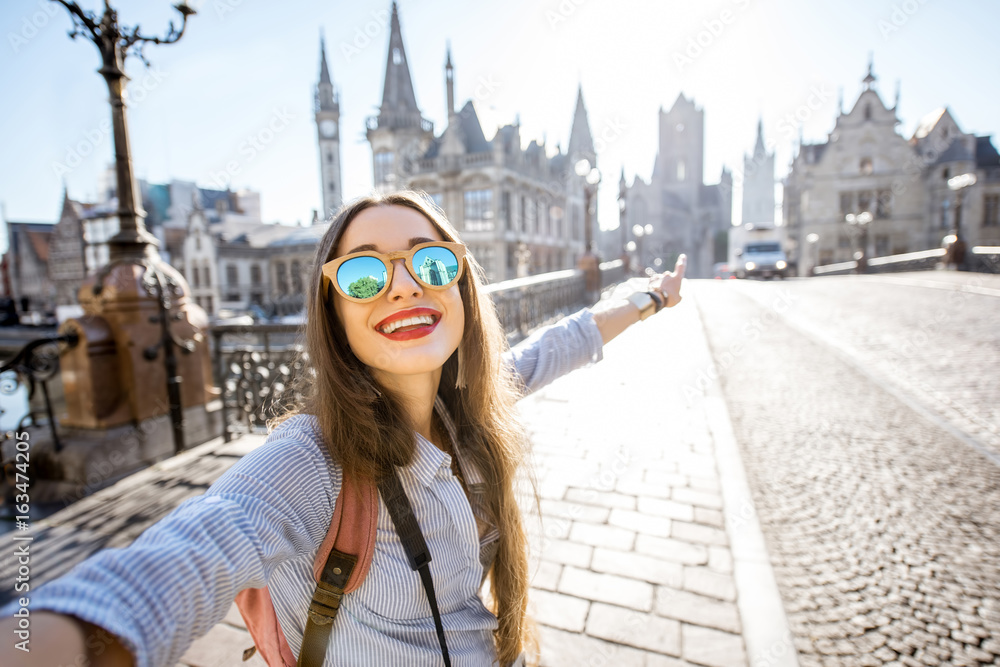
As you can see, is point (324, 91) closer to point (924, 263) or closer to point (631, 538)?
point (924, 263)

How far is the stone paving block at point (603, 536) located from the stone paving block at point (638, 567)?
0.07 m

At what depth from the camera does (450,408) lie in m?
1.59

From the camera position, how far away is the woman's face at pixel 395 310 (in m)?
1.25

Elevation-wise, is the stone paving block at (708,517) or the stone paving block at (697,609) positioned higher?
the stone paving block at (708,517)

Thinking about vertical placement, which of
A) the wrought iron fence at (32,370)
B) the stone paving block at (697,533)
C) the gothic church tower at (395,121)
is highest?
the gothic church tower at (395,121)

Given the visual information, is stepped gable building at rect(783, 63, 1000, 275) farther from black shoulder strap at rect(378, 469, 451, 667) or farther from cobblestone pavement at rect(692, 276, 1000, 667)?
black shoulder strap at rect(378, 469, 451, 667)

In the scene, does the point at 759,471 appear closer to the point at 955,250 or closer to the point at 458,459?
the point at 458,459

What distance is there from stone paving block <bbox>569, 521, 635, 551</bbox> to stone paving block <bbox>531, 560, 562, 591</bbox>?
289 millimetres

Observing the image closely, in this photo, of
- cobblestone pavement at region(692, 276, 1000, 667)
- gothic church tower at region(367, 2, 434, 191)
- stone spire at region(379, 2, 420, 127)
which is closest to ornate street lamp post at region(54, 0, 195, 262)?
cobblestone pavement at region(692, 276, 1000, 667)

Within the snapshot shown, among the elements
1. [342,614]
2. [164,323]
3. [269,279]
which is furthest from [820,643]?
[269,279]

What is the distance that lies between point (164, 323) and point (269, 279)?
4722cm

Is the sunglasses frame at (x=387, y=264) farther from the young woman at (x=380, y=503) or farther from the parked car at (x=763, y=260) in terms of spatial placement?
the parked car at (x=763, y=260)

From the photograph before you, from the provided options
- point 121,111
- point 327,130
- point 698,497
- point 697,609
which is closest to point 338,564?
point 697,609

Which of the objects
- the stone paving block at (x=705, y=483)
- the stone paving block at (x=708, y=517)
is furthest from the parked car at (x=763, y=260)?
the stone paving block at (x=708, y=517)
